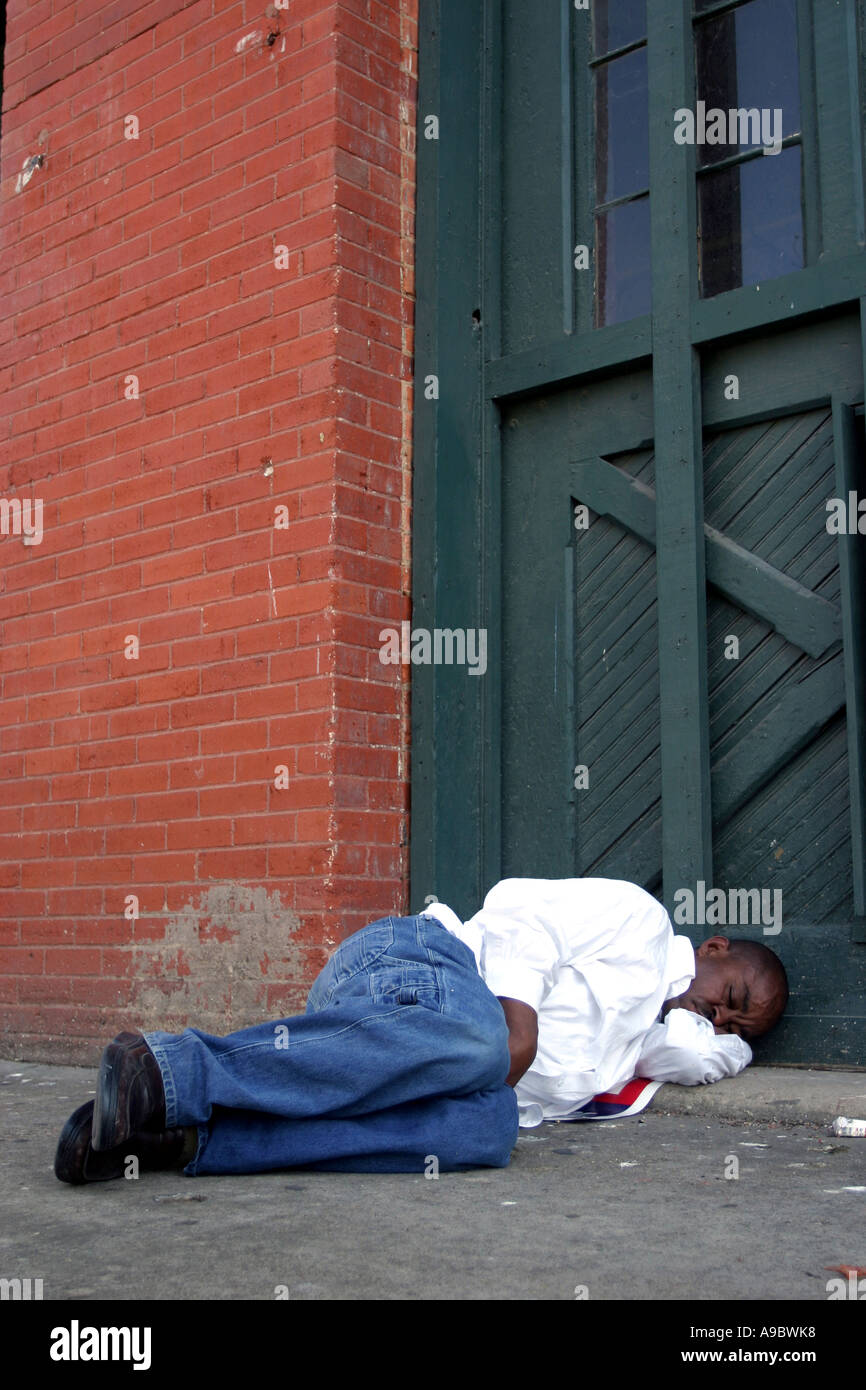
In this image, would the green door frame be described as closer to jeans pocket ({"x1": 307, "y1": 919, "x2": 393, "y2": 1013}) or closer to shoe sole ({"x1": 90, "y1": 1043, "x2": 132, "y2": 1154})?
jeans pocket ({"x1": 307, "y1": 919, "x2": 393, "y2": 1013})

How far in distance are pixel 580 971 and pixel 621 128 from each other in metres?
2.69

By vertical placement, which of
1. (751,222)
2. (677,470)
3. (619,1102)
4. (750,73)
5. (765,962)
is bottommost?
(619,1102)

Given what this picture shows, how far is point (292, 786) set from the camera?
4.00m

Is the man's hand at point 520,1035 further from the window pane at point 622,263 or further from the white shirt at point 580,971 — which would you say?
the window pane at point 622,263

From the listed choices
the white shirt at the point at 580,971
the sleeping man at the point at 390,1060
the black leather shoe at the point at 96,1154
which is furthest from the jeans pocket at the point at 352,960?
the black leather shoe at the point at 96,1154

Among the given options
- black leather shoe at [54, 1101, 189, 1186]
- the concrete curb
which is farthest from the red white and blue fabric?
black leather shoe at [54, 1101, 189, 1186]

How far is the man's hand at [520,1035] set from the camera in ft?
8.79

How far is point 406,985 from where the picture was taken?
255cm

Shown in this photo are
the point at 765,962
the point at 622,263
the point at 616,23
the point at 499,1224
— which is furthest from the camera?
the point at 616,23

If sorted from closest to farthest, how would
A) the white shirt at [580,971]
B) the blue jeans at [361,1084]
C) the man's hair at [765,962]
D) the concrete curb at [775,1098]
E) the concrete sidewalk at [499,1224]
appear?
1. the concrete sidewalk at [499,1224]
2. the blue jeans at [361,1084]
3. the white shirt at [580,971]
4. the concrete curb at [775,1098]
5. the man's hair at [765,962]

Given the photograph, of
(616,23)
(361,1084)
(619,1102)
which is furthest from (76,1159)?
(616,23)

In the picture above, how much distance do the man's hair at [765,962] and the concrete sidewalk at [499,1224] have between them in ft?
1.14

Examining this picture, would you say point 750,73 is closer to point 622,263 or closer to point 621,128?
point 621,128

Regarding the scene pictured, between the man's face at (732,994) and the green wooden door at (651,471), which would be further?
the green wooden door at (651,471)
